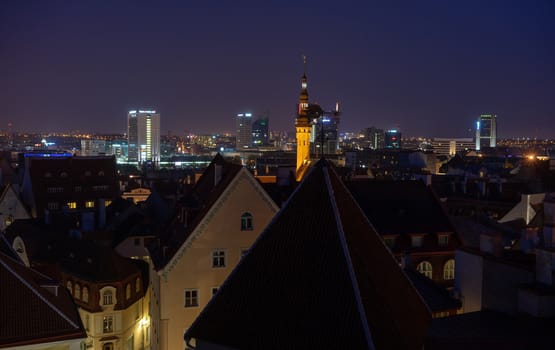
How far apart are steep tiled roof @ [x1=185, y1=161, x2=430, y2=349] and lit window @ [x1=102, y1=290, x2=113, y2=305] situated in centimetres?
2535

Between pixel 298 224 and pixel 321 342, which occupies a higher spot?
pixel 298 224

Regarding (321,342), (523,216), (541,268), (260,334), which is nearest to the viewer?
(321,342)

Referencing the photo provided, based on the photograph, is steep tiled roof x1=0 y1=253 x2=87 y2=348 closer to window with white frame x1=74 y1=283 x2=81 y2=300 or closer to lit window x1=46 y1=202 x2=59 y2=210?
window with white frame x1=74 y1=283 x2=81 y2=300

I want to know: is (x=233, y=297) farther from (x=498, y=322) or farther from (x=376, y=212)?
(x=376, y=212)

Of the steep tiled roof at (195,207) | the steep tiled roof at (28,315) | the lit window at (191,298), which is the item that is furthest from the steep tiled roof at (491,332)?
the lit window at (191,298)

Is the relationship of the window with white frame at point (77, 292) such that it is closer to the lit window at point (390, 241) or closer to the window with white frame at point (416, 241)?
the lit window at point (390, 241)

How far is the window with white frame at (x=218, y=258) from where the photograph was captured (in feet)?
110

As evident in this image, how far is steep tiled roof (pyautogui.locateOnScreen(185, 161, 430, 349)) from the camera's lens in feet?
52.4

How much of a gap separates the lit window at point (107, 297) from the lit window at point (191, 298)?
35.0 feet

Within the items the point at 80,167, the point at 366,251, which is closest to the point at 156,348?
the point at 366,251

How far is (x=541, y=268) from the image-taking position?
21.1 m

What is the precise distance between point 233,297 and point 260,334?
1771 mm

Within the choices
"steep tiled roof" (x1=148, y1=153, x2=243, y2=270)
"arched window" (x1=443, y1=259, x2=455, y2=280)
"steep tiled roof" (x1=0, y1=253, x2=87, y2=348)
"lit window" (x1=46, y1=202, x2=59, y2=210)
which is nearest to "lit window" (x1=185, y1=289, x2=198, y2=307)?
"steep tiled roof" (x1=148, y1=153, x2=243, y2=270)

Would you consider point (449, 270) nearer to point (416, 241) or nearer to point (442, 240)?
point (442, 240)
